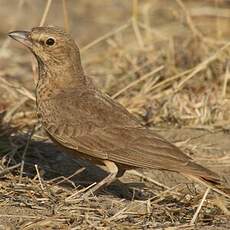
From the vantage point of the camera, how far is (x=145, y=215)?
4.86 meters

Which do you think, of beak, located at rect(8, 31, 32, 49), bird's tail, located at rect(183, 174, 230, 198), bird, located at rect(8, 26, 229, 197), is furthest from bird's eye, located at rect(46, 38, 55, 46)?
bird's tail, located at rect(183, 174, 230, 198)

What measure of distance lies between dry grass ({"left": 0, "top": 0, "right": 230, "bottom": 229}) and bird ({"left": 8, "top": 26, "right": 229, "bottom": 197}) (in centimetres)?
19

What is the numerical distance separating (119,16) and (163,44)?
116 inches

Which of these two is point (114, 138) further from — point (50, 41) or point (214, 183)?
point (50, 41)

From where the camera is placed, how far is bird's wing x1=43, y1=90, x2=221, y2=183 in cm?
522

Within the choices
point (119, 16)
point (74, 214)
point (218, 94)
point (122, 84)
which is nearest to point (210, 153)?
point (218, 94)

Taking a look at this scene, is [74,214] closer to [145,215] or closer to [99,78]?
[145,215]

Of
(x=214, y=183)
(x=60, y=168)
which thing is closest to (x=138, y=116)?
(x=60, y=168)

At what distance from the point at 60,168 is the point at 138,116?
1.12m

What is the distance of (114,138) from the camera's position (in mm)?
5426

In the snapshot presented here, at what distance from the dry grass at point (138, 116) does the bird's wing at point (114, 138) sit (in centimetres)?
20

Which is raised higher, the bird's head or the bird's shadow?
the bird's head

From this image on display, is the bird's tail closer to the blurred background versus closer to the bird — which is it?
the bird

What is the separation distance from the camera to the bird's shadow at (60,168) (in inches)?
231
